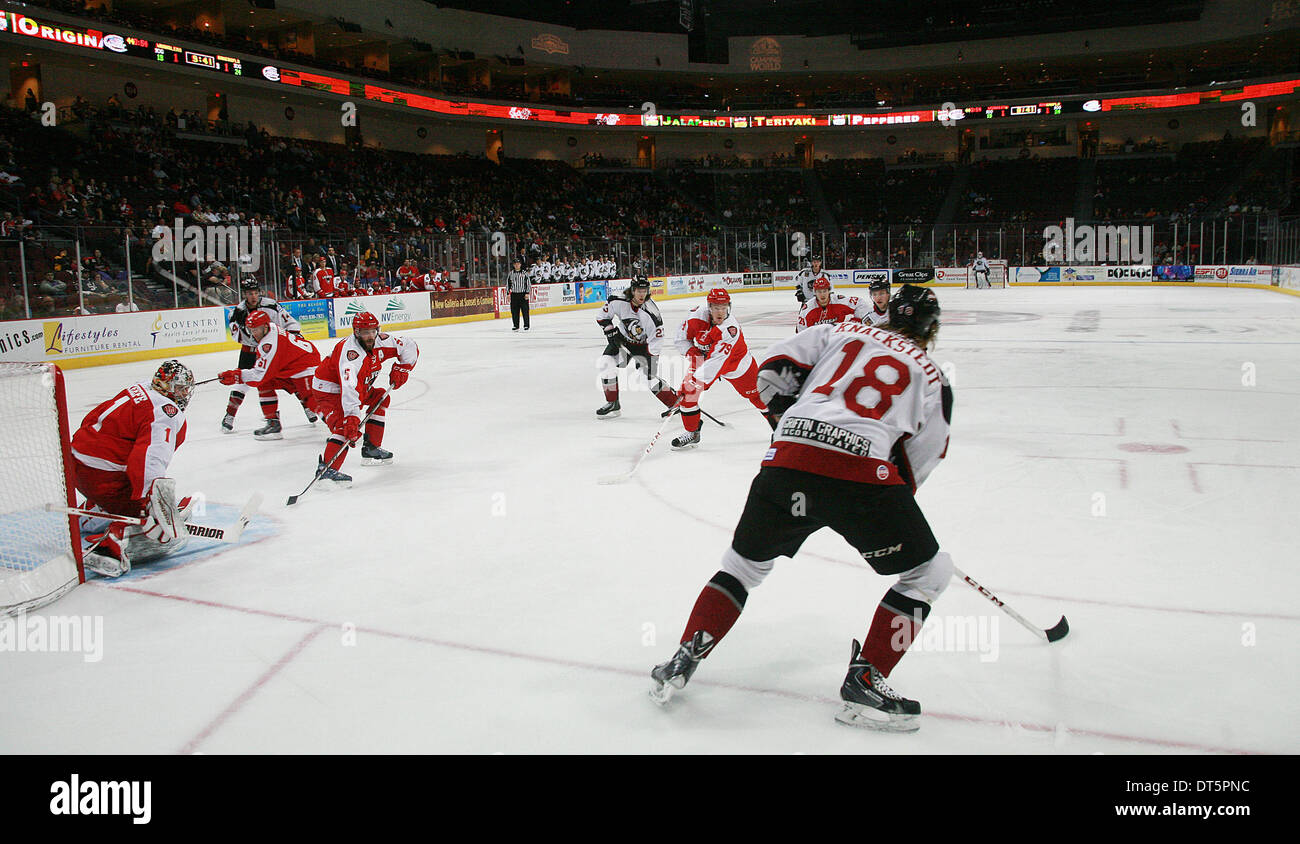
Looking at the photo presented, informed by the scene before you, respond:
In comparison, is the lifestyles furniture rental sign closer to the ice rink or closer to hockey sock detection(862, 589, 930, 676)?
the ice rink

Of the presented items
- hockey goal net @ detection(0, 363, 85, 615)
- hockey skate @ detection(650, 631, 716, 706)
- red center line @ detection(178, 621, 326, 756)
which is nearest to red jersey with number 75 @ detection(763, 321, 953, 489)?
hockey skate @ detection(650, 631, 716, 706)

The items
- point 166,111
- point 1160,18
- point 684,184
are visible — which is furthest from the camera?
point 684,184

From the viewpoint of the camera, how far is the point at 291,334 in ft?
27.0

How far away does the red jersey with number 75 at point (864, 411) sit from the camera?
2.79 m

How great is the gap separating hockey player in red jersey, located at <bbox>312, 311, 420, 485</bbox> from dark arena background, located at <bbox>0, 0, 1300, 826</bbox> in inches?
2.4

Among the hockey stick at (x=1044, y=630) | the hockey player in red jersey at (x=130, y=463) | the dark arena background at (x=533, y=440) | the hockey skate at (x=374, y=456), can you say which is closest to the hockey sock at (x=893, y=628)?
the dark arena background at (x=533, y=440)

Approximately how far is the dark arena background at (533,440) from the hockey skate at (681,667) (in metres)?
0.05

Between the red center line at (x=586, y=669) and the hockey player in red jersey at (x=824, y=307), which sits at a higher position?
the hockey player in red jersey at (x=824, y=307)

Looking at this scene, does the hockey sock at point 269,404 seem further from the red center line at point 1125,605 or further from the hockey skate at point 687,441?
the red center line at point 1125,605

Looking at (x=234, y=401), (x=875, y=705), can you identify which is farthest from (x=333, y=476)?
(x=875, y=705)

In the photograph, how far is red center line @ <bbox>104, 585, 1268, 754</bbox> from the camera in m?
2.81

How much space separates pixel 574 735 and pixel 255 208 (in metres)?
25.3
